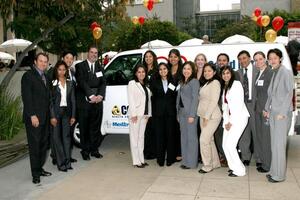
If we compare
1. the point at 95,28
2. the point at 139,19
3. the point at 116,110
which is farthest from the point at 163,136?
the point at 139,19

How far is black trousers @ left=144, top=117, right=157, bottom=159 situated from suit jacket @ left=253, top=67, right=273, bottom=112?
6.13ft

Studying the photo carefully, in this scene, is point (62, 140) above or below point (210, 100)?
below

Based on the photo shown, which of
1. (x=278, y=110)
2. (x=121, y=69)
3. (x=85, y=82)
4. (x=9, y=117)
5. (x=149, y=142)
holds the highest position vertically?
(x=121, y=69)

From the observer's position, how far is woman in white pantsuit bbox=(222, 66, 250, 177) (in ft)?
20.1

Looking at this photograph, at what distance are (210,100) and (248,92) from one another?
2.16 feet

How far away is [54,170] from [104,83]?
1.77m

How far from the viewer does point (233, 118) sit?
6.13 metres

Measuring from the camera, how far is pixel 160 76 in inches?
270

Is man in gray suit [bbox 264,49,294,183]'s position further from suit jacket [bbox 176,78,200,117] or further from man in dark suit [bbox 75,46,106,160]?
man in dark suit [bbox 75,46,106,160]

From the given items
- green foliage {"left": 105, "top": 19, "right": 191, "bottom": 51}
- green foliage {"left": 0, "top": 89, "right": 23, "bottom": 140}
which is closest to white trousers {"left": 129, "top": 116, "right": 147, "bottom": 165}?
green foliage {"left": 0, "top": 89, "right": 23, "bottom": 140}

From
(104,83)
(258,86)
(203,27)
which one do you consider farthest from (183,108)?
(203,27)

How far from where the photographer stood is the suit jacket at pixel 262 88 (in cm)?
632

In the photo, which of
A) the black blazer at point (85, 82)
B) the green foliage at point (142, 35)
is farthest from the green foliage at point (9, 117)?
the green foliage at point (142, 35)

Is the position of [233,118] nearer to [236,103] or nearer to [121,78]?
[236,103]
